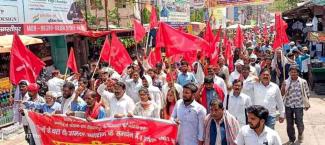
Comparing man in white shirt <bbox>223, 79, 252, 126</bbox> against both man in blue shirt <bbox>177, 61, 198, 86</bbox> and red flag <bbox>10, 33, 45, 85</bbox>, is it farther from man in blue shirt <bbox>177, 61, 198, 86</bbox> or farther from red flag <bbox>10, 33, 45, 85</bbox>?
red flag <bbox>10, 33, 45, 85</bbox>

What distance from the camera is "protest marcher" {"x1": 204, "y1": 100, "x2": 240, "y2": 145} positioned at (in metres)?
5.30

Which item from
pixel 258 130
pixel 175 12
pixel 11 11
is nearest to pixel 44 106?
pixel 258 130

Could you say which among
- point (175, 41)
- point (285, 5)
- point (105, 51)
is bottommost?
point (105, 51)

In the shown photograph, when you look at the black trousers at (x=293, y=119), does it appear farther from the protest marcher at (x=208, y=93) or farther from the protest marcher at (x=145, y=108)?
the protest marcher at (x=145, y=108)

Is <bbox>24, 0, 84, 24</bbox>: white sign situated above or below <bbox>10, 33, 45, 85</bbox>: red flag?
above

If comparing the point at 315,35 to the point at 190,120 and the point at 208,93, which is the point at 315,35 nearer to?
the point at 208,93

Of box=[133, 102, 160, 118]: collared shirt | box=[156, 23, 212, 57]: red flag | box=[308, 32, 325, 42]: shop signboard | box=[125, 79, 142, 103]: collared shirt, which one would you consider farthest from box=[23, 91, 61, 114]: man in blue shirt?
box=[308, 32, 325, 42]: shop signboard

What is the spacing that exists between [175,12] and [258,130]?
30.8 m

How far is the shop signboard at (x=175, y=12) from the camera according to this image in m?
32.3

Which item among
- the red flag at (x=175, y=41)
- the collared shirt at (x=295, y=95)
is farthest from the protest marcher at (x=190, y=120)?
the collared shirt at (x=295, y=95)

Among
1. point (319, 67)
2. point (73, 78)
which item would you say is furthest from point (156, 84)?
point (319, 67)

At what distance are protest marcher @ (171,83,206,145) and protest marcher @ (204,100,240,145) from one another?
9.0 inches

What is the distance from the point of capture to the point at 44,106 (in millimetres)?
7281

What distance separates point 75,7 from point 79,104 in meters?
12.1
